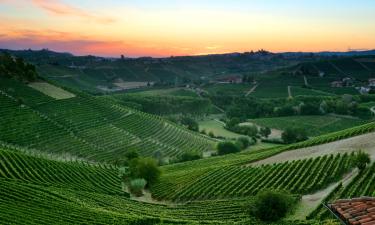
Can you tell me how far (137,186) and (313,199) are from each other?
2787 centimetres

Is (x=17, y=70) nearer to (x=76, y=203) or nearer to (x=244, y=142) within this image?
(x=244, y=142)

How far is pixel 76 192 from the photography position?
56375 millimetres

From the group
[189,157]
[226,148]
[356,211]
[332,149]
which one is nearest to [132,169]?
[189,157]

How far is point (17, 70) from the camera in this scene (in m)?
116

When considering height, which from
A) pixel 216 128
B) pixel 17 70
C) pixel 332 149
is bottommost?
pixel 216 128

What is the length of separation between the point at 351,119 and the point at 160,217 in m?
110

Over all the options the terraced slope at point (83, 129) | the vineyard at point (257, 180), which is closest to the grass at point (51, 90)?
the terraced slope at point (83, 129)

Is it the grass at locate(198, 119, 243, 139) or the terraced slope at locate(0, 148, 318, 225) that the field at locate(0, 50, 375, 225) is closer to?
the terraced slope at locate(0, 148, 318, 225)

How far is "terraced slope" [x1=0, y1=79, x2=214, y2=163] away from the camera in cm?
8762

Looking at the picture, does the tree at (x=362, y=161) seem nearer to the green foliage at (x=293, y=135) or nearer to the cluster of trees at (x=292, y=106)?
the green foliage at (x=293, y=135)

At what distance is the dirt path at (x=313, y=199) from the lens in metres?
40.3

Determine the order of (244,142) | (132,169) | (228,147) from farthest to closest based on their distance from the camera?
(244,142) → (228,147) → (132,169)

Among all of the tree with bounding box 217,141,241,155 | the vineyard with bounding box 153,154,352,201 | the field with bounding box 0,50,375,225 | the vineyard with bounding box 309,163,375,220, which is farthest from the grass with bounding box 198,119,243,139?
the vineyard with bounding box 309,163,375,220

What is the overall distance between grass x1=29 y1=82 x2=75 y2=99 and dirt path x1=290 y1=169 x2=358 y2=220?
7994 cm
